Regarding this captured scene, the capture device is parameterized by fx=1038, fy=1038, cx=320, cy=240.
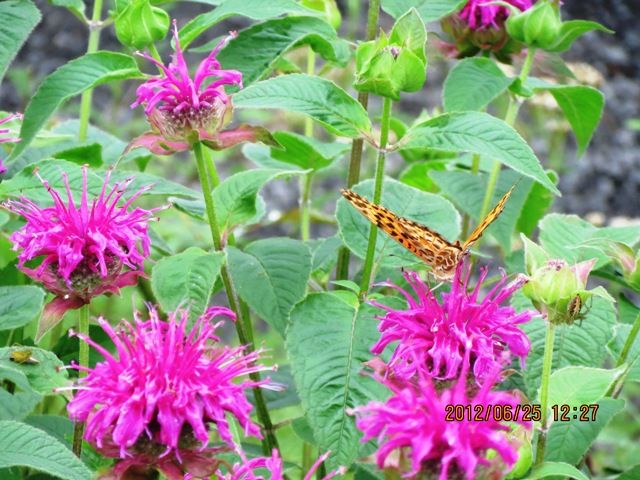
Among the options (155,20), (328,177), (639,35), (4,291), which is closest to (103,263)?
(4,291)

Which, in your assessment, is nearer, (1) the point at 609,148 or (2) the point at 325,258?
(2) the point at 325,258

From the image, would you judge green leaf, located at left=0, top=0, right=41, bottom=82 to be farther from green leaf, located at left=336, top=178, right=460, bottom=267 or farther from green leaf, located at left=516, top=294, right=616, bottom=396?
green leaf, located at left=516, top=294, right=616, bottom=396

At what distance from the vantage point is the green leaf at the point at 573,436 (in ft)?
3.24

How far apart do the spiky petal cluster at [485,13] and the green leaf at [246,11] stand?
0.29m

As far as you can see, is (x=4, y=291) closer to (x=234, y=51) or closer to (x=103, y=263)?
A: (x=103, y=263)

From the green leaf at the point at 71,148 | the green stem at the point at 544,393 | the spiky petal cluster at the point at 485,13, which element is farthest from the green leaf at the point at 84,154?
the green stem at the point at 544,393

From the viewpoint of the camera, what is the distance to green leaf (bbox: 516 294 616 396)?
105 cm

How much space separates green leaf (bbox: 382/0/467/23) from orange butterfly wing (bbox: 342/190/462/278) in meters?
0.28

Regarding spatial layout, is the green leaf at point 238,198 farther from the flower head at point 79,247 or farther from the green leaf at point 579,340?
the green leaf at point 579,340

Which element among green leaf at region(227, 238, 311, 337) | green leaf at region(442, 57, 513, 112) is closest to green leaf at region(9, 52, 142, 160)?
green leaf at region(227, 238, 311, 337)

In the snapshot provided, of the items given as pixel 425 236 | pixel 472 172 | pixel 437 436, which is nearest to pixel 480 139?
pixel 425 236

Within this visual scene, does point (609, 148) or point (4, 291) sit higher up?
point (4, 291)

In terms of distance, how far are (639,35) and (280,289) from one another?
3169mm

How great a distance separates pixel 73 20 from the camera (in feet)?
13.1
